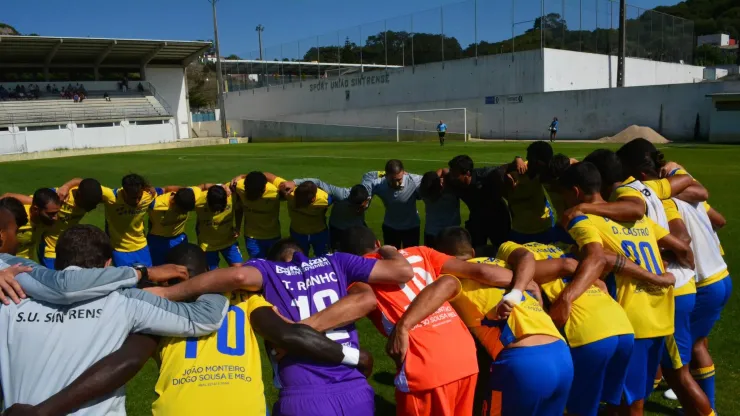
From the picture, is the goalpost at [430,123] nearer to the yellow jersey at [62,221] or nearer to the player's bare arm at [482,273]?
the yellow jersey at [62,221]

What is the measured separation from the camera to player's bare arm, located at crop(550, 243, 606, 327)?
3.62m

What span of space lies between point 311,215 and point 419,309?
5176mm

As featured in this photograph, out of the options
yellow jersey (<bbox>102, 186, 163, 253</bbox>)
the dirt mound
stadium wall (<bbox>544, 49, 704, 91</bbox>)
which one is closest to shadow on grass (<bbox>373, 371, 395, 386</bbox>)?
yellow jersey (<bbox>102, 186, 163, 253</bbox>)

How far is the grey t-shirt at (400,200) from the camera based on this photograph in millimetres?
8250

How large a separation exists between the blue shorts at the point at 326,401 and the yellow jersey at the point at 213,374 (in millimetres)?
153

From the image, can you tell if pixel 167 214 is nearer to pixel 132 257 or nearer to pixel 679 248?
pixel 132 257

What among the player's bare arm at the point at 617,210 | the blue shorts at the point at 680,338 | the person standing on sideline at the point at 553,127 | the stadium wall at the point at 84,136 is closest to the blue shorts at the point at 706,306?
the blue shorts at the point at 680,338

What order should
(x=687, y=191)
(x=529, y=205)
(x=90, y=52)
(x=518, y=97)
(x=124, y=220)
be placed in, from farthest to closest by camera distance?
(x=90, y=52) → (x=518, y=97) → (x=124, y=220) → (x=529, y=205) → (x=687, y=191)

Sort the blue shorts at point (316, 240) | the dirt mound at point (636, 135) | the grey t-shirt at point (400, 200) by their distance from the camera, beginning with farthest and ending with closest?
the dirt mound at point (636, 135), the blue shorts at point (316, 240), the grey t-shirt at point (400, 200)

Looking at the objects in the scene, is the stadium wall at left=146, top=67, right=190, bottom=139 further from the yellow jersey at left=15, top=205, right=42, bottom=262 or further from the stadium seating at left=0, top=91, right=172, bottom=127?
the yellow jersey at left=15, top=205, right=42, bottom=262

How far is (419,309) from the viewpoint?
345 centimetres

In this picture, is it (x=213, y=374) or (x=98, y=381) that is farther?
(x=213, y=374)

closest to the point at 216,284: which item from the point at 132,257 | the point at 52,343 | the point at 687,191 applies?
the point at 52,343

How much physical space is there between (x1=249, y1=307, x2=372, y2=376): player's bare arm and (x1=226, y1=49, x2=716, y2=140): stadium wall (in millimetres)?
42398
